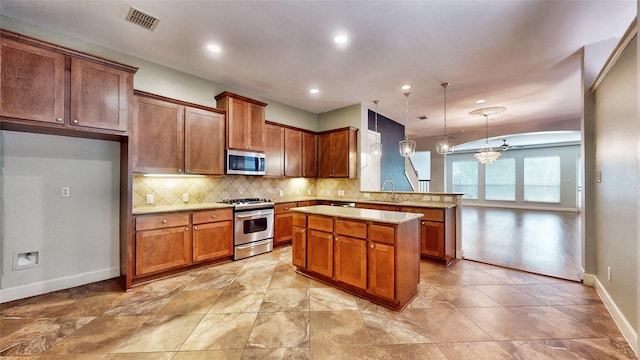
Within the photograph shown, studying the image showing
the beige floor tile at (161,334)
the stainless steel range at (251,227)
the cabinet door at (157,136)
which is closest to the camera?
the beige floor tile at (161,334)

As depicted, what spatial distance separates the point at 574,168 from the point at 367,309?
1178 cm

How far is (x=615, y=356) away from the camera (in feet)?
5.82

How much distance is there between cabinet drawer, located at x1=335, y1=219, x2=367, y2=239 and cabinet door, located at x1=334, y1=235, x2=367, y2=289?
2.1 inches

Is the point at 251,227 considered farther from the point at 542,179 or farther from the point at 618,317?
the point at 542,179

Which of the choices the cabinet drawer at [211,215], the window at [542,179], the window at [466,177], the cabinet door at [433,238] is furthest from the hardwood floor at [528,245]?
the window at [466,177]

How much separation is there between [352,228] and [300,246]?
0.91 meters

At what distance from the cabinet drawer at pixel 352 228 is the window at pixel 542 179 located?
11.4 m

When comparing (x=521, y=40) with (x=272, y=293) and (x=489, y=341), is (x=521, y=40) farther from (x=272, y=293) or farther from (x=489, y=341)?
(x=272, y=293)

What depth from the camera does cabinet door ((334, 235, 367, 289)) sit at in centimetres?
259

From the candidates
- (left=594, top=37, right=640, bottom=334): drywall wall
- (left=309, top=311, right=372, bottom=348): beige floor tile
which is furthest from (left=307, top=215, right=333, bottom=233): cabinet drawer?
(left=594, top=37, right=640, bottom=334): drywall wall

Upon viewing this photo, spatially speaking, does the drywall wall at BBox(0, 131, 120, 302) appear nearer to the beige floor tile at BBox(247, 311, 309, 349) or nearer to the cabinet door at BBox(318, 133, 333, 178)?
the beige floor tile at BBox(247, 311, 309, 349)

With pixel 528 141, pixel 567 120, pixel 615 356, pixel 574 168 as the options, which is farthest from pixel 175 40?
pixel 574 168

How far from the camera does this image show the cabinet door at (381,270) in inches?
93.3

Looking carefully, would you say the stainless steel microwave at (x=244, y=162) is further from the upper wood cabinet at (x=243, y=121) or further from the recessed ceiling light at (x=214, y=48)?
the recessed ceiling light at (x=214, y=48)
